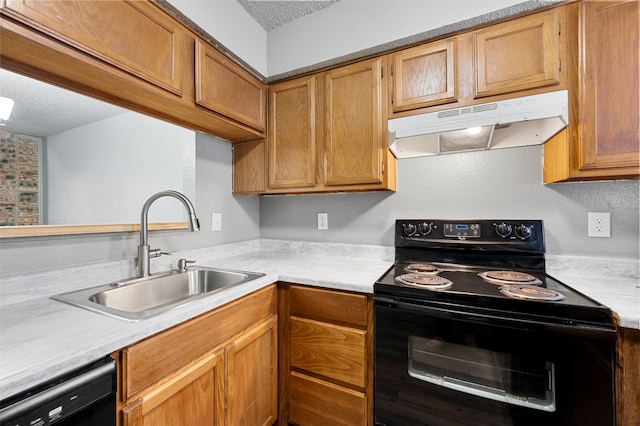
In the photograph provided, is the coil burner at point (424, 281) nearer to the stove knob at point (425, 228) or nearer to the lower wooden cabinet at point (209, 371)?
the stove knob at point (425, 228)

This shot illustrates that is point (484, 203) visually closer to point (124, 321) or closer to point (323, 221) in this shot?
point (323, 221)

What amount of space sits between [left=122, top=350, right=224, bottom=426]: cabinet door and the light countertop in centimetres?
20

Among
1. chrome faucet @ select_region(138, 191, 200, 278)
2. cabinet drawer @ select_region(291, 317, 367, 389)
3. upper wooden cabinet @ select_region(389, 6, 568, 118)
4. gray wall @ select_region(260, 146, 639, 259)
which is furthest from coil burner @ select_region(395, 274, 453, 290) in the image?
chrome faucet @ select_region(138, 191, 200, 278)

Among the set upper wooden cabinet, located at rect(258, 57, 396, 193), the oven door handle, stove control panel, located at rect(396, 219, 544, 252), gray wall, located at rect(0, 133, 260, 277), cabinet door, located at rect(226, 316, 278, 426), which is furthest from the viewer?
upper wooden cabinet, located at rect(258, 57, 396, 193)

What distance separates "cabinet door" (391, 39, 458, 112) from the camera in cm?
143

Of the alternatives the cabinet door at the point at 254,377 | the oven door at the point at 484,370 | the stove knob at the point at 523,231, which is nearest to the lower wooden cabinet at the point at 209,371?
the cabinet door at the point at 254,377

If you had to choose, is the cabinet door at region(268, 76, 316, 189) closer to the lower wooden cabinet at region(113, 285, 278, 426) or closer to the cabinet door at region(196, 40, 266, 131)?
the cabinet door at region(196, 40, 266, 131)

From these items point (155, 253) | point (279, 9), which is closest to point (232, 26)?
point (279, 9)

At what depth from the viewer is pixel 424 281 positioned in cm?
127

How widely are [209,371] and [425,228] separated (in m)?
1.39

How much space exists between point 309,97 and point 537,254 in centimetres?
163

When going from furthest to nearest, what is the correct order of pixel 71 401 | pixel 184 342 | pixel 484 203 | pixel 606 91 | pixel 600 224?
pixel 484 203
pixel 600 224
pixel 606 91
pixel 184 342
pixel 71 401

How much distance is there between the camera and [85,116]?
4.33 feet

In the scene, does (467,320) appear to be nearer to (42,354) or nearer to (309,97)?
(42,354)
